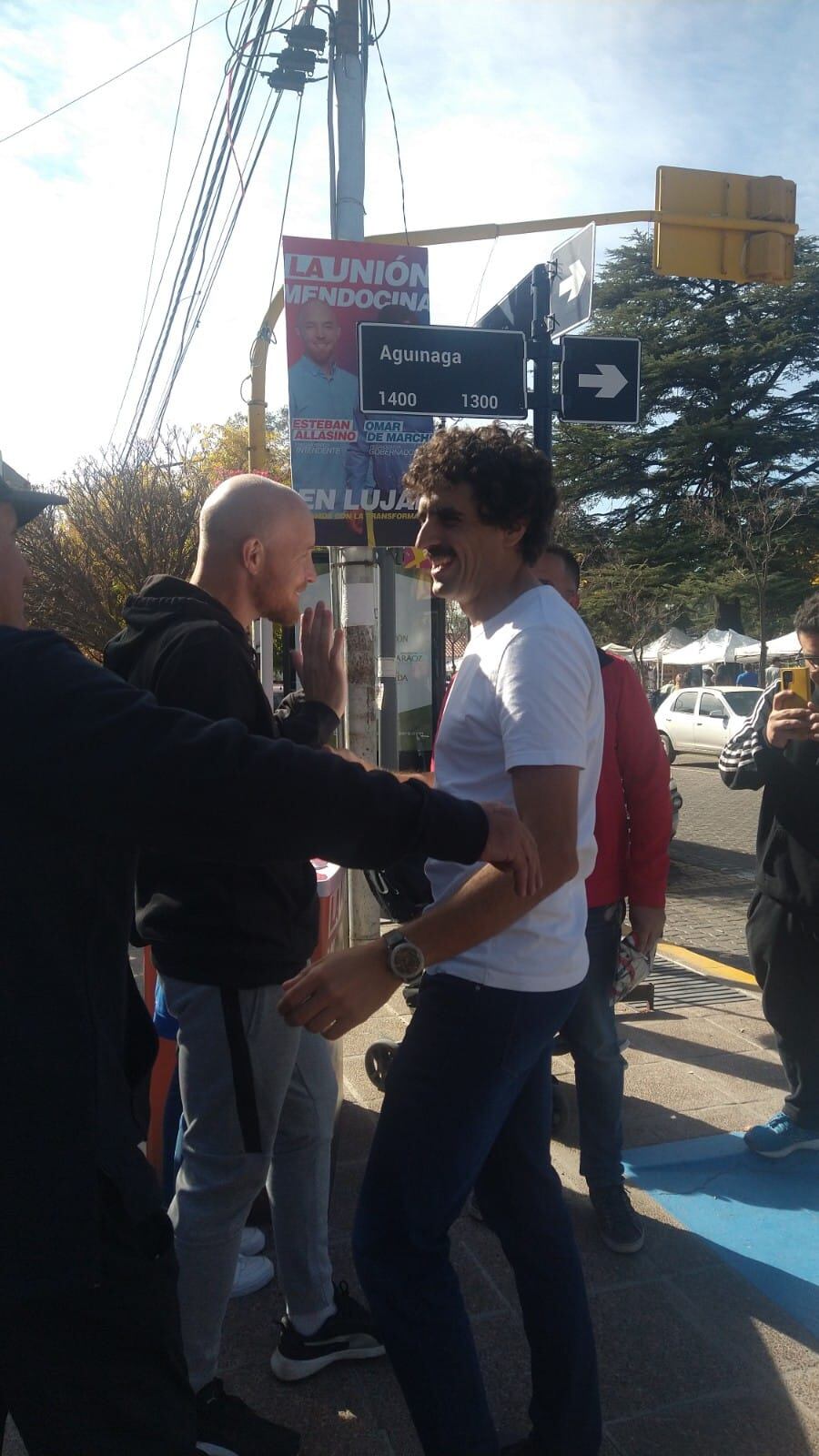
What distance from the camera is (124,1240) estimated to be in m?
1.38

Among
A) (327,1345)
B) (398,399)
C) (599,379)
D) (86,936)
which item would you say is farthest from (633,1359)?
(599,379)

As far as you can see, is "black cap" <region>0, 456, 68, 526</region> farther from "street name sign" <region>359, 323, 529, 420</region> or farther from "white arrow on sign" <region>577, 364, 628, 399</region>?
"white arrow on sign" <region>577, 364, 628, 399</region>

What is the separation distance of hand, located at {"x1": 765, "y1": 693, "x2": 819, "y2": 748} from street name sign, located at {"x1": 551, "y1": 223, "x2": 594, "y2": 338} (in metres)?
2.39

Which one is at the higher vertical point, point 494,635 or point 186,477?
point 186,477

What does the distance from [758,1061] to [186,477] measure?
14800 mm

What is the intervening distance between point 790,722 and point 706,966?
3336 millimetres

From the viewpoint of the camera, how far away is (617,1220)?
3014 mm

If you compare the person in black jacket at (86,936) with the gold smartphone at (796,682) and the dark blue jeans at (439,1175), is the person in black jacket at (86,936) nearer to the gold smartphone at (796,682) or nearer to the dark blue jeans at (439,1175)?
the dark blue jeans at (439,1175)

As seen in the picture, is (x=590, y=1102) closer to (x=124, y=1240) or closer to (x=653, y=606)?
(x=124, y=1240)

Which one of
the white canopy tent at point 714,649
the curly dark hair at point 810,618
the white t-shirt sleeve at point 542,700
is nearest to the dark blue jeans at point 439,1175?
the white t-shirt sleeve at point 542,700

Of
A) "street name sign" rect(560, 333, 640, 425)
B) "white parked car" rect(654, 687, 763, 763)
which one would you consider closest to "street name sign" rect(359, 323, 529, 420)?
"street name sign" rect(560, 333, 640, 425)

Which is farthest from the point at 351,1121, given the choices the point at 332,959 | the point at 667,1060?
the point at 332,959

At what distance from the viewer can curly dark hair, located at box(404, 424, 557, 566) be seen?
1.98 m

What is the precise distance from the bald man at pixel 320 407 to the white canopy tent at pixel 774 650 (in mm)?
24406
